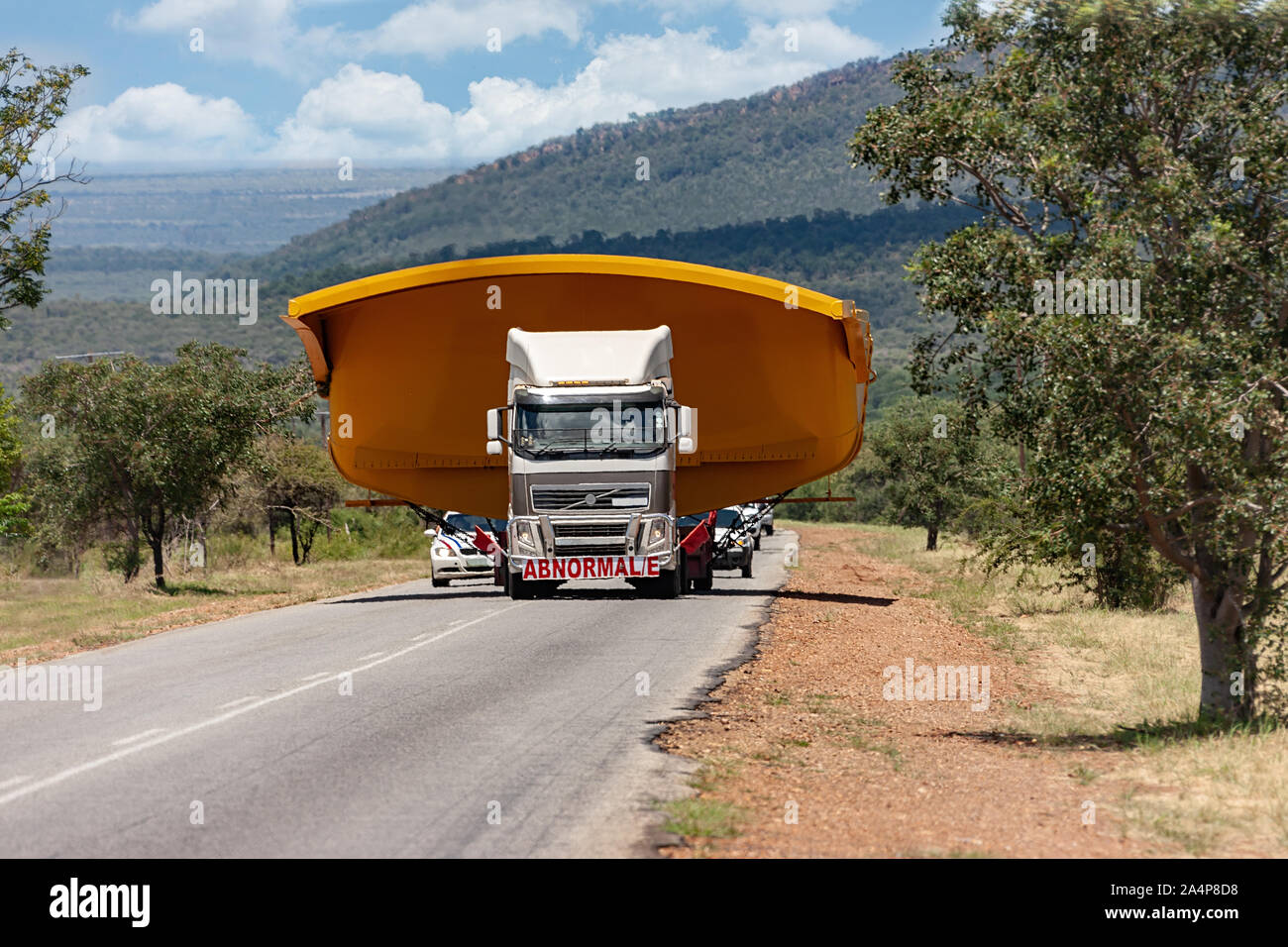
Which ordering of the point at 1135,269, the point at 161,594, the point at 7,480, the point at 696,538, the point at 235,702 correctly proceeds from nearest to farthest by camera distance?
the point at 1135,269
the point at 235,702
the point at 696,538
the point at 161,594
the point at 7,480

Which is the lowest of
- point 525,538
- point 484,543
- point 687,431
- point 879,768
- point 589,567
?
point 879,768

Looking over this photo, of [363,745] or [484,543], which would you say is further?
[484,543]

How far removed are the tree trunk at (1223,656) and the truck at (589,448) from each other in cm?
879

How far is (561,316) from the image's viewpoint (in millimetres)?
20719

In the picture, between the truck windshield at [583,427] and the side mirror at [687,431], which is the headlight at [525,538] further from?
the side mirror at [687,431]

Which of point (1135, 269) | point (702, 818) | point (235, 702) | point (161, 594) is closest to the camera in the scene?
point (702, 818)

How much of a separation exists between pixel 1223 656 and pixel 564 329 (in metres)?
11.9

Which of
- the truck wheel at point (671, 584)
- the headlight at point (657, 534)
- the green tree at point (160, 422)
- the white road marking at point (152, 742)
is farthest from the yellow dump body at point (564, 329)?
the green tree at point (160, 422)

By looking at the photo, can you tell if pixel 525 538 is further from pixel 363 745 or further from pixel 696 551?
pixel 363 745

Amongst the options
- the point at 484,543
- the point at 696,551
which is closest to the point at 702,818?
the point at 484,543

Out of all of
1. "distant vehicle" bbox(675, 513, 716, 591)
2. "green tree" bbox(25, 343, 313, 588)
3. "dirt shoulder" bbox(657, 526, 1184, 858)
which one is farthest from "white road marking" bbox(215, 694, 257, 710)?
"green tree" bbox(25, 343, 313, 588)

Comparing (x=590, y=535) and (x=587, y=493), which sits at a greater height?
(x=587, y=493)

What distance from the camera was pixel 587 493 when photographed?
1923 cm

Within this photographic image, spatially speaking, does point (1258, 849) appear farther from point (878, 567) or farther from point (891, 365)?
point (891, 365)
